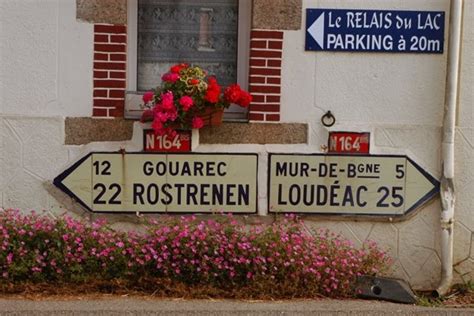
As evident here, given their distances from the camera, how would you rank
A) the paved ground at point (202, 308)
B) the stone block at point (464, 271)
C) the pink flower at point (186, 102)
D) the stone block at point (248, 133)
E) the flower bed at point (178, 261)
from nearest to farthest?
1. the paved ground at point (202, 308)
2. the flower bed at point (178, 261)
3. the pink flower at point (186, 102)
4. the stone block at point (248, 133)
5. the stone block at point (464, 271)

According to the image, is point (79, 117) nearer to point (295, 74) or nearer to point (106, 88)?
point (106, 88)

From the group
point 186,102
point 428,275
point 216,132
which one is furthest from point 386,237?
point 186,102

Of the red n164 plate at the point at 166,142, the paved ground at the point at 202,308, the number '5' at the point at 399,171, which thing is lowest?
the paved ground at the point at 202,308

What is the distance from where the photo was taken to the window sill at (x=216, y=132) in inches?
246

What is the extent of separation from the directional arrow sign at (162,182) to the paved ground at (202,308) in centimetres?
91

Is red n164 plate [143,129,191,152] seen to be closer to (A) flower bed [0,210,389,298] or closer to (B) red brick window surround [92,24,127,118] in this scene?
(B) red brick window surround [92,24,127,118]

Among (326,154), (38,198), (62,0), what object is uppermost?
(62,0)

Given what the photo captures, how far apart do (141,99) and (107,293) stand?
1.63 m

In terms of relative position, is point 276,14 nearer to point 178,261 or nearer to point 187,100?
point 187,100

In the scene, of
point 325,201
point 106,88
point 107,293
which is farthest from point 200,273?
point 106,88

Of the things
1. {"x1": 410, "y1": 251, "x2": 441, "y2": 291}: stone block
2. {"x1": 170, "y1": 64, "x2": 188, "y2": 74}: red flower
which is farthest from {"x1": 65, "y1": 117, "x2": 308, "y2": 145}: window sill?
{"x1": 410, "y1": 251, "x2": 441, "y2": 291}: stone block

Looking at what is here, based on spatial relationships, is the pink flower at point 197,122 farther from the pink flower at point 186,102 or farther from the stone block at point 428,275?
the stone block at point 428,275

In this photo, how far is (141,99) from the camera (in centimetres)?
641

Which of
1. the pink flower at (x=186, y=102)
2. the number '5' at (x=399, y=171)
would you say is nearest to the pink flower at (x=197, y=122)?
the pink flower at (x=186, y=102)
